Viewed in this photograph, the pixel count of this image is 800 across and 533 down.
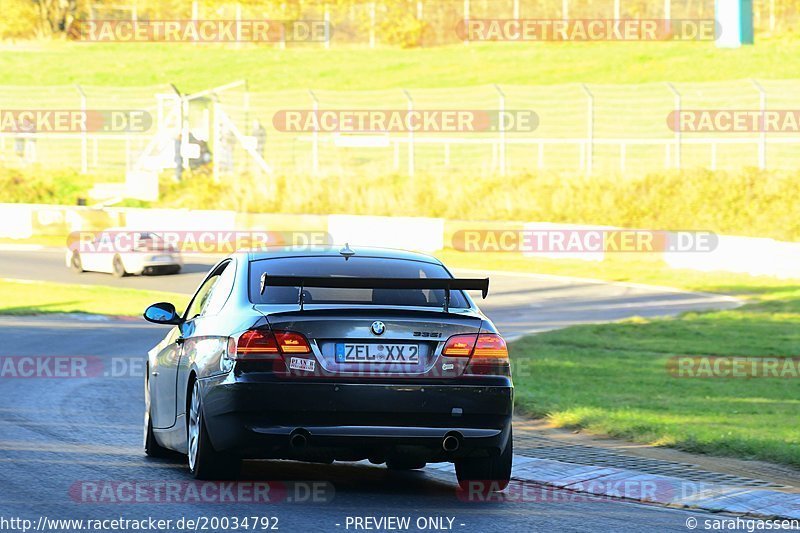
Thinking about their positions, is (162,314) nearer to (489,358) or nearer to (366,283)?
(366,283)

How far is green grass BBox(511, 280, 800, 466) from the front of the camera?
11.6 m

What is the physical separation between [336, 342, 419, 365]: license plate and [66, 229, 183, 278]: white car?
2382 centimetres

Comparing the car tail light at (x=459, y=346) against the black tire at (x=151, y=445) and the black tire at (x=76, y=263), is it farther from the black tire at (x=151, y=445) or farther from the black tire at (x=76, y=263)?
the black tire at (x=76, y=263)

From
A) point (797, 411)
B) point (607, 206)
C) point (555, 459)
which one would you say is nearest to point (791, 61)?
point (607, 206)

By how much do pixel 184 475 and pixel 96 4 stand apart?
78275 mm

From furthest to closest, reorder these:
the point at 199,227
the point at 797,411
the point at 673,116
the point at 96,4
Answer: the point at 96,4 < the point at 673,116 < the point at 199,227 < the point at 797,411

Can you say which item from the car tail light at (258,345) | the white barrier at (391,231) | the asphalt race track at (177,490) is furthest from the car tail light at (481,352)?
the white barrier at (391,231)

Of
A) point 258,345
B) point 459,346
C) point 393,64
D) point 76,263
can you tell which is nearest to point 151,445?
point 258,345

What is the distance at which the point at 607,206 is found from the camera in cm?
3859

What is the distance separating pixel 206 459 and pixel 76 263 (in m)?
25.0

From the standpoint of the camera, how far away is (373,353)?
8039mm

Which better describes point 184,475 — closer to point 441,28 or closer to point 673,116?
point 673,116

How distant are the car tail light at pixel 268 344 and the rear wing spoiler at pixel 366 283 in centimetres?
24

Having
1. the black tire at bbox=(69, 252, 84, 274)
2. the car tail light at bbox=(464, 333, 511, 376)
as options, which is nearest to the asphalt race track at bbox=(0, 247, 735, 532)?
the car tail light at bbox=(464, 333, 511, 376)
